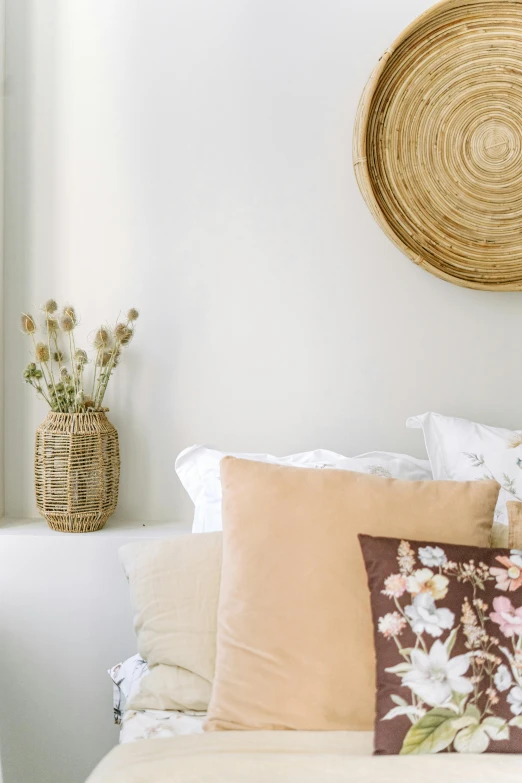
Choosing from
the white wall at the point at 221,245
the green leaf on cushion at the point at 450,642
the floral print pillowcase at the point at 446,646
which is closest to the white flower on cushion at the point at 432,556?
the floral print pillowcase at the point at 446,646

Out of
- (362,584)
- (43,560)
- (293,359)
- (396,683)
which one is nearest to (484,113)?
(293,359)

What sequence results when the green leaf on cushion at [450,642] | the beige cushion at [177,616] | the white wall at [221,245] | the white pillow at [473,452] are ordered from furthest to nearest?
the white wall at [221,245] → the white pillow at [473,452] → the beige cushion at [177,616] → the green leaf on cushion at [450,642]

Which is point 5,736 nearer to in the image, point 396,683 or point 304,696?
point 304,696

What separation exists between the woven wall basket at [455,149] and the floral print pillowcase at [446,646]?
34.1 inches

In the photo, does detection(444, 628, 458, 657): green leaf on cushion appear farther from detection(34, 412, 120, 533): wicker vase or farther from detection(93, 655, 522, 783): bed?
detection(34, 412, 120, 533): wicker vase

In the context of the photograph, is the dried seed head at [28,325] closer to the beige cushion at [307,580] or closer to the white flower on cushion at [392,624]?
the beige cushion at [307,580]

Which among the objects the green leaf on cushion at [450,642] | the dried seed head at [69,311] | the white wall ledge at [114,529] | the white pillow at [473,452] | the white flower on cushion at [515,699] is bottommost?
the white flower on cushion at [515,699]

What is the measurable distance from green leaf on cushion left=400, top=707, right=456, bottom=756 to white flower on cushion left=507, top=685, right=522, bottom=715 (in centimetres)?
8

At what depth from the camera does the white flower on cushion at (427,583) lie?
1079 millimetres

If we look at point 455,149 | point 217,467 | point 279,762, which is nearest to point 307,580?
point 279,762

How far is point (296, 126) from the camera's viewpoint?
1.80m

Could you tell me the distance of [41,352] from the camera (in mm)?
1688

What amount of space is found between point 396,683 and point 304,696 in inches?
6.7

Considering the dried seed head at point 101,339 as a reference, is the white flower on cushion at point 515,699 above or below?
below
